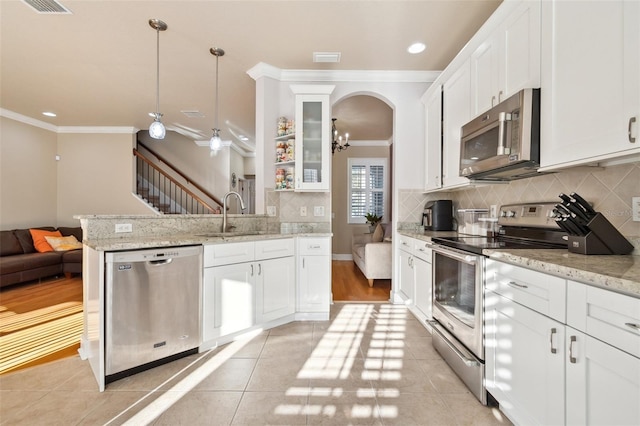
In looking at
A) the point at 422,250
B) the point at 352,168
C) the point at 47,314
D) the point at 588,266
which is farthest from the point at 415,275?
the point at 352,168

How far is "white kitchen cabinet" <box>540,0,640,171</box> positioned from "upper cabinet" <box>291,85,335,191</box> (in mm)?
1892

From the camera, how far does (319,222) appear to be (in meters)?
3.36

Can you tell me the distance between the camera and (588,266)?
3.55 ft

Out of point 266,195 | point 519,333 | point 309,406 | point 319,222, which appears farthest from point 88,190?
point 519,333

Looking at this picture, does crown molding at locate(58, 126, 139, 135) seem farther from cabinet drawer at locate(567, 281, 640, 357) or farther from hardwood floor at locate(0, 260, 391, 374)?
cabinet drawer at locate(567, 281, 640, 357)

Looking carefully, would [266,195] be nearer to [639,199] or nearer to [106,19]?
[106,19]

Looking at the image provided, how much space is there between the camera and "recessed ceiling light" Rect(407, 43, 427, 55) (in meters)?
2.81

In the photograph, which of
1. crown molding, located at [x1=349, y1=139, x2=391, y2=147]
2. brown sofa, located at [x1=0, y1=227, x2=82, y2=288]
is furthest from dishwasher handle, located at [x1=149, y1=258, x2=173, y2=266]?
crown molding, located at [x1=349, y1=139, x2=391, y2=147]

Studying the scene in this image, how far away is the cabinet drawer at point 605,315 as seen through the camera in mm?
864

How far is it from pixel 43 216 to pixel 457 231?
732cm

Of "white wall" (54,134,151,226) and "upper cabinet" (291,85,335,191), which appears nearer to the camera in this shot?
"upper cabinet" (291,85,335,191)

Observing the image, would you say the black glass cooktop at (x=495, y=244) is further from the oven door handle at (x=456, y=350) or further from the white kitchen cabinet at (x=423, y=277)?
the oven door handle at (x=456, y=350)

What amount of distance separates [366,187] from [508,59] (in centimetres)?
488

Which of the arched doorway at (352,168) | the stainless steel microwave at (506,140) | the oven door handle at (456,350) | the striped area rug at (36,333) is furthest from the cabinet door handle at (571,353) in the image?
the arched doorway at (352,168)
